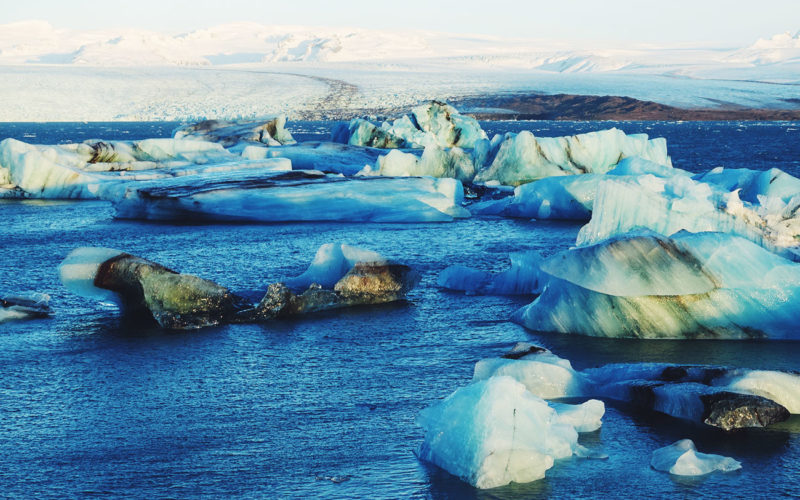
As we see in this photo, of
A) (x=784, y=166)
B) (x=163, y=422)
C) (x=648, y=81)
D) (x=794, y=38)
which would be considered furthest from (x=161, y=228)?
(x=794, y=38)

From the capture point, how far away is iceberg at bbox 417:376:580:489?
14.3 ft

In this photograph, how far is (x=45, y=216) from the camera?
56.7ft

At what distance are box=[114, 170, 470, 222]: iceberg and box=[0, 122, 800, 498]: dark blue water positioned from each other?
5065 mm

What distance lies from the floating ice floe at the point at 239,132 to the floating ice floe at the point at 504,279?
19291 millimetres

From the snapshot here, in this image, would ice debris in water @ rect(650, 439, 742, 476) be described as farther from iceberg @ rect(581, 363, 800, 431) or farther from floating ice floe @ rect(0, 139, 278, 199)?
floating ice floe @ rect(0, 139, 278, 199)

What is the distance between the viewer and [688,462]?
449 cm


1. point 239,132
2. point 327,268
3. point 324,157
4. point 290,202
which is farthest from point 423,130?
point 327,268

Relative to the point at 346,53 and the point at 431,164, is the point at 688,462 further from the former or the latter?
the point at 346,53

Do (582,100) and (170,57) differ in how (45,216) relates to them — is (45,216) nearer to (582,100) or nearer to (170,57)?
(582,100)

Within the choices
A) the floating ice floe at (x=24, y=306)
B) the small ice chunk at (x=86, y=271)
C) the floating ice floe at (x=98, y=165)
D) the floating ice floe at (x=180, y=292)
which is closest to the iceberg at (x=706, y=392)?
the floating ice floe at (x=180, y=292)

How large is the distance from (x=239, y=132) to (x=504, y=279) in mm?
21217

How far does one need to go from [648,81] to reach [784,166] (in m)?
66.6

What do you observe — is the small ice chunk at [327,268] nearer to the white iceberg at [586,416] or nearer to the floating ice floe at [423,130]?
the white iceberg at [586,416]

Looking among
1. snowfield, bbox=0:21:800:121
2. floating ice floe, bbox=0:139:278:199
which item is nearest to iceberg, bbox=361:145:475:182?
floating ice floe, bbox=0:139:278:199
